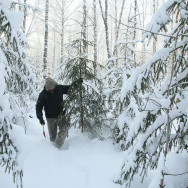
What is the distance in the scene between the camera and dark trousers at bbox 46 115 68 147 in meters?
4.69

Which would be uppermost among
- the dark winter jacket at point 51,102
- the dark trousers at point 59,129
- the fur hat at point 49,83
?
the fur hat at point 49,83

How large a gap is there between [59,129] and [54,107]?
0.63 meters

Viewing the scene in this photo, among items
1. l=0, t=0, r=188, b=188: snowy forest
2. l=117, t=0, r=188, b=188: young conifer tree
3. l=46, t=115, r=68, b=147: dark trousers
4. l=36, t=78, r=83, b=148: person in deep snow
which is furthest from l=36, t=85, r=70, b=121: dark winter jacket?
l=117, t=0, r=188, b=188: young conifer tree

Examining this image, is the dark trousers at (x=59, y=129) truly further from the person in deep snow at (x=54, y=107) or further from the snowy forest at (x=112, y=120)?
the snowy forest at (x=112, y=120)

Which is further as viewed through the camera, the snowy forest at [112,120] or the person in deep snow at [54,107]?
the person in deep snow at [54,107]

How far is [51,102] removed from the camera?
15.9ft

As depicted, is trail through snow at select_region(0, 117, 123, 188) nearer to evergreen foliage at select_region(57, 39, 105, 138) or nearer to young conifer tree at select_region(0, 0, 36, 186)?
young conifer tree at select_region(0, 0, 36, 186)

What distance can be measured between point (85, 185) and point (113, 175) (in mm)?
583

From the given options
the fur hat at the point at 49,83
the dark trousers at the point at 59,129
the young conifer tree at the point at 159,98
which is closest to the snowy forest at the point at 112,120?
the young conifer tree at the point at 159,98

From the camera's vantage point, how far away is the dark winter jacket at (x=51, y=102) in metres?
4.78

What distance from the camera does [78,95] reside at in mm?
4859

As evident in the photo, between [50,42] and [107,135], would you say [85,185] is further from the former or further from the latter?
[50,42]

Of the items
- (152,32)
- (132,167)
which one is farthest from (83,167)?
(152,32)

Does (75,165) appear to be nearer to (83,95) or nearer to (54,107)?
(54,107)
